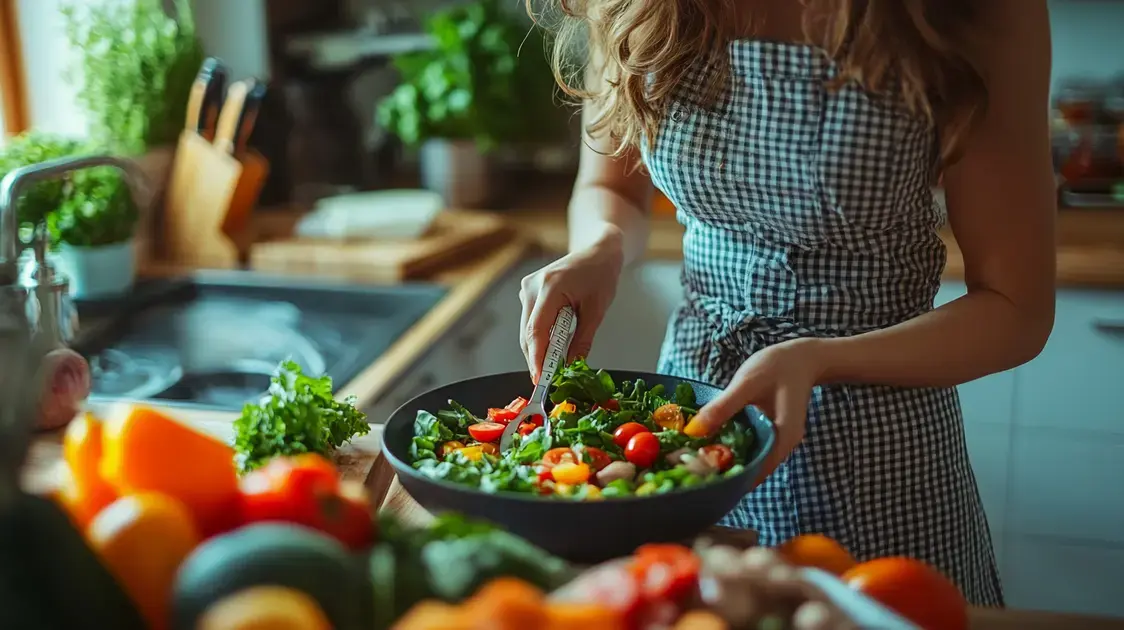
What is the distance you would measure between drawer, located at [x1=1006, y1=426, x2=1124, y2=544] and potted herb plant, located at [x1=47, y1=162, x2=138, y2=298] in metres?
1.52

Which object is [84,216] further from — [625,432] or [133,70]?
[625,432]

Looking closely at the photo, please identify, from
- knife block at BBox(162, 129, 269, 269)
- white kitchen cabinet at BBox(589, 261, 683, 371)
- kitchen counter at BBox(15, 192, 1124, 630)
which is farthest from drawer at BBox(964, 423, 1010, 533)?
knife block at BBox(162, 129, 269, 269)

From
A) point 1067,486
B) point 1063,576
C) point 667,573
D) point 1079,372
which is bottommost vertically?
point 1063,576

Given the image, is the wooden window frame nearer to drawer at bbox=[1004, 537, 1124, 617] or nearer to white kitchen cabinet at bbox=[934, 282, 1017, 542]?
white kitchen cabinet at bbox=[934, 282, 1017, 542]

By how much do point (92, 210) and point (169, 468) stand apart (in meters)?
1.16

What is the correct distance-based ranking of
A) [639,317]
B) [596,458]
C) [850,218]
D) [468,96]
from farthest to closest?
[468,96] < [639,317] < [850,218] < [596,458]

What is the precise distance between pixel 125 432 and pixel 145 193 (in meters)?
0.53

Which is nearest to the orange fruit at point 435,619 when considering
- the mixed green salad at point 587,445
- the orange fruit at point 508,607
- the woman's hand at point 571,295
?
the orange fruit at point 508,607

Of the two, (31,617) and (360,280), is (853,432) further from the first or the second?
(360,280)

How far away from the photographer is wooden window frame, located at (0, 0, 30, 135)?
1.97 metres

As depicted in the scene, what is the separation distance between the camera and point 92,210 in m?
1.67

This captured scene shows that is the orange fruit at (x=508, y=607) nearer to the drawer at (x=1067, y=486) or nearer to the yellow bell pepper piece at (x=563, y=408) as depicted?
the yellow bell pepper piece at (x=563, y=408)

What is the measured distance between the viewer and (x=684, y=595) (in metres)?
0.60

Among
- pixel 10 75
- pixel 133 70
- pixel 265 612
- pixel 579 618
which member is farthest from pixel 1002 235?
pixel 10 75
